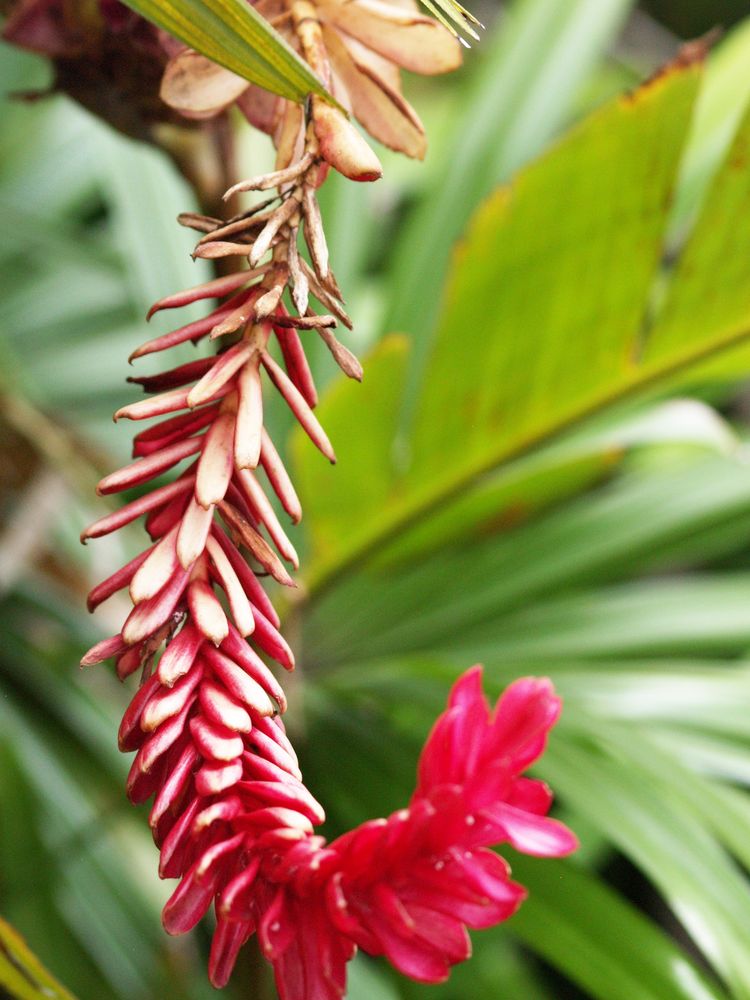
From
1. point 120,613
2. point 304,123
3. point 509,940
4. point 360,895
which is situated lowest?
point 509,940

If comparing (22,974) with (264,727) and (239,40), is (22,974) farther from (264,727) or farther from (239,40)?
(239,40)

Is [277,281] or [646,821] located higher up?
[277,281]

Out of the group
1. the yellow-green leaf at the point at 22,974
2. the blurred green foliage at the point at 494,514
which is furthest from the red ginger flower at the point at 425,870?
the blurred green foliage at the point at 494,514

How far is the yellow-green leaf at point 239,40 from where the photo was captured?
0.24 m

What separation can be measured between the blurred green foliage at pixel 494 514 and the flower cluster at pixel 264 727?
268 millimetres

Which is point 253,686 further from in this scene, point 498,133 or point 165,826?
point 498,133

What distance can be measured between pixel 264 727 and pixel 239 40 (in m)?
0.17

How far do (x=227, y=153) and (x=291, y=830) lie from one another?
0.30m

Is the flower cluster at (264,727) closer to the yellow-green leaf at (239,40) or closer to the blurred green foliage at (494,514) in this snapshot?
the yellow-green leaf at (239,40)

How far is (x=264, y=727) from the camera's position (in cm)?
23

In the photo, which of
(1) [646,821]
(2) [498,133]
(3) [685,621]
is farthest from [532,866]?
(2) [498,133]

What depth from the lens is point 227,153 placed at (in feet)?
1.37

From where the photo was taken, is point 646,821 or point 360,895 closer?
point 360,895

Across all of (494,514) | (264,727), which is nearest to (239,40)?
(264,727)
